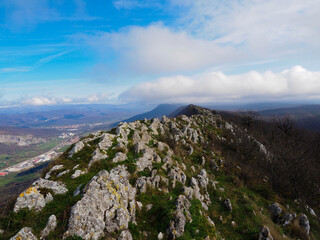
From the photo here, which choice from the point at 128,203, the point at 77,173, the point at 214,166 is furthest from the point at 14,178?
the point at 128,203

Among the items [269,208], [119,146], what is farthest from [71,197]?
[269,208]

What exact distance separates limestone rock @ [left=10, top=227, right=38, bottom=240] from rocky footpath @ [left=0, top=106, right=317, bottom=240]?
0.13 ft

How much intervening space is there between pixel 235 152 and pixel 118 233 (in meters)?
40.2

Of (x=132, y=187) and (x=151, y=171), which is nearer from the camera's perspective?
(x=132, y=187)

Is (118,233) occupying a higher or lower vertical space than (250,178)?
higher

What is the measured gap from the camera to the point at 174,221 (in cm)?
1121

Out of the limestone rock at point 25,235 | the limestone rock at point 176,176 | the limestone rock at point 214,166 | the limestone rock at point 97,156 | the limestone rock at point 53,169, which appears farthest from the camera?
the limestone rock at point 214,166

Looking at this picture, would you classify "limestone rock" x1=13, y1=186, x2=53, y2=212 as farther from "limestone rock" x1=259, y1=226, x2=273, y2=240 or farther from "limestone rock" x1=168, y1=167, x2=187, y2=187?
"limestone rock" x1=259, y1=226, x2=273, y2=240

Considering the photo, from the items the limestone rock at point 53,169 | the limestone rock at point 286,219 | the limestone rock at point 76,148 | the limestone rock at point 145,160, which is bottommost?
the limestone rock at point 286,219

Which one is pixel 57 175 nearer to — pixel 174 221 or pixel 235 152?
pixel 174 221

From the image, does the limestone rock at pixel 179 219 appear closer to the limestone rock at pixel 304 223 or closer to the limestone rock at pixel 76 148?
the limestone rock at pixel 76 148

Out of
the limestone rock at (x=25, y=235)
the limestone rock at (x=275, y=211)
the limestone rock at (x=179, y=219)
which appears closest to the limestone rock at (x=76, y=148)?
the limestone rock at (x=25, y=235)

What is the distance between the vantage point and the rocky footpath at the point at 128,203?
348 inches

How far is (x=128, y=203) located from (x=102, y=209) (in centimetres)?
250
